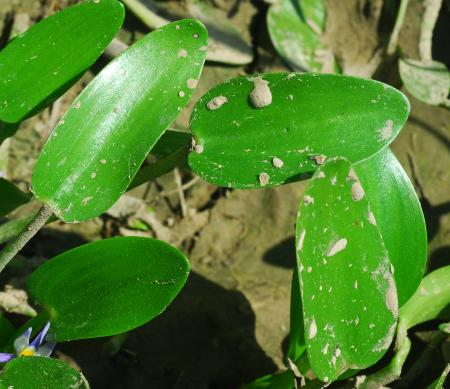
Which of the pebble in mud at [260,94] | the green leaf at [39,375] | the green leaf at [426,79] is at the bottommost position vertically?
the green leaf at [426,79]

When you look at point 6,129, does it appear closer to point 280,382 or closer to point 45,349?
point 45,349

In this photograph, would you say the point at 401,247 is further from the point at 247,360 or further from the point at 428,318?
the point at 247,360

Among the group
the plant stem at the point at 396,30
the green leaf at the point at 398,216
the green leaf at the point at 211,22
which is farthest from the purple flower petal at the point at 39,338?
the plant stem at the point at 396,30

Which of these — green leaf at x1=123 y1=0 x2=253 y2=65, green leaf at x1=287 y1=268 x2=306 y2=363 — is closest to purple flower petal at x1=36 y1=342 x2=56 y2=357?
green leaf at x1=287 y1=268 x2=306 y2=363

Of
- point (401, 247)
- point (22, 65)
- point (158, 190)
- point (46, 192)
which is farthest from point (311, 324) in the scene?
point (158, 190)

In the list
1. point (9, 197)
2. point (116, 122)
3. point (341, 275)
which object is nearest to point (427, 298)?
point (341, 275)

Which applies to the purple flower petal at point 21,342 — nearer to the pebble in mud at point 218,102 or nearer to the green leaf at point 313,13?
the pebble in mud at point 218,102
